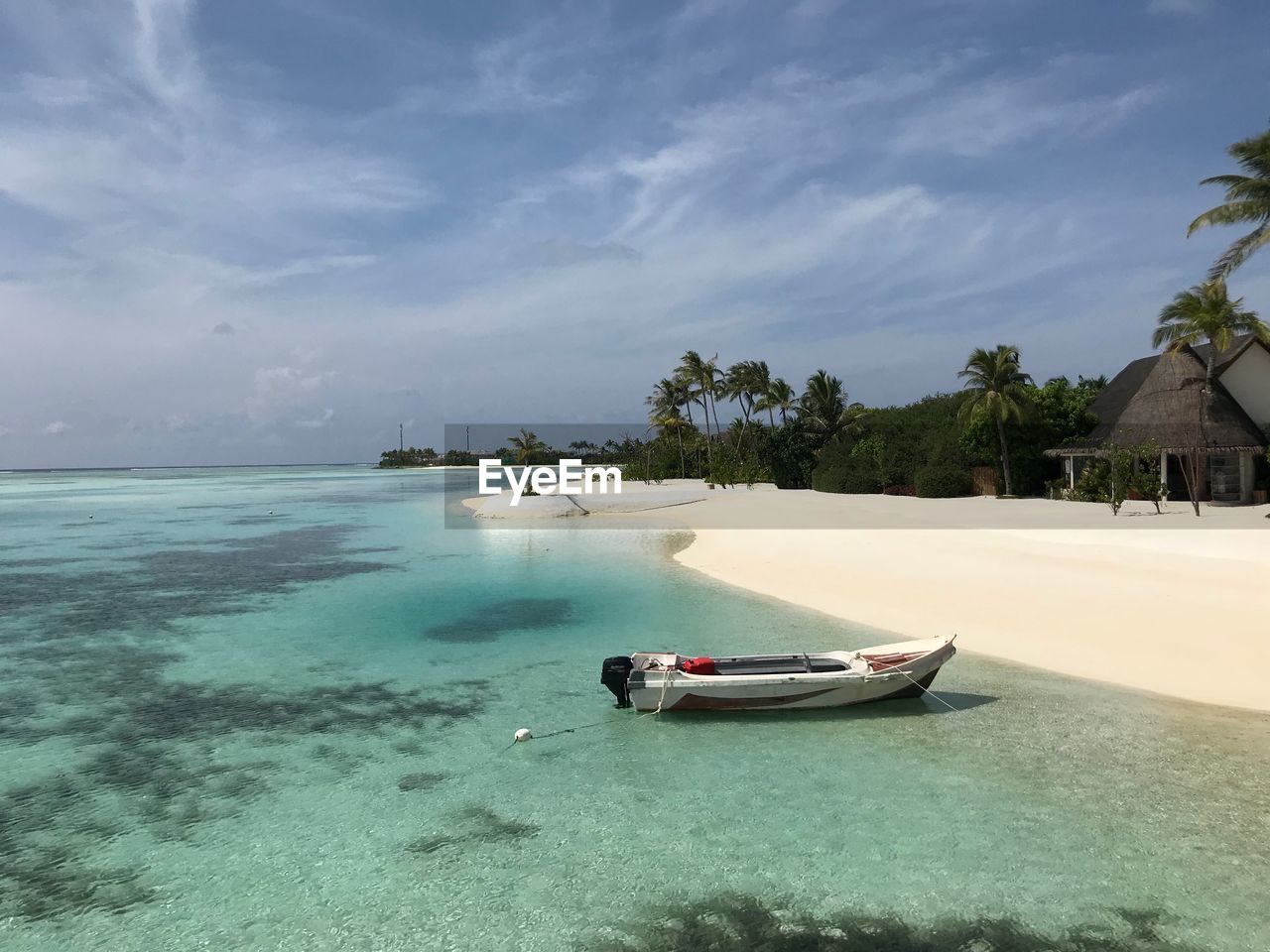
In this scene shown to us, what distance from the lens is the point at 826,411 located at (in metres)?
49.8

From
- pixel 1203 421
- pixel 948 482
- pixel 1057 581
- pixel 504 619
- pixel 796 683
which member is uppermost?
pixel 1203 421

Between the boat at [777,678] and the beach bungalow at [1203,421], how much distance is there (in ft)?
83.5

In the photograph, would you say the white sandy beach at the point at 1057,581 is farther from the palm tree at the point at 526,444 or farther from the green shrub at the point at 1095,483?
the palm tree at the point at 526,444

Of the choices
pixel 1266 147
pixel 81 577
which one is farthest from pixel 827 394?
pixel 81 577

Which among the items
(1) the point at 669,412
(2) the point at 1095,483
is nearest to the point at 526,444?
(1) the point at 669,412

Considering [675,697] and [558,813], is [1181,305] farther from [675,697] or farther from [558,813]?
[558,813]

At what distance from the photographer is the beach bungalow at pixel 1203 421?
30453 millimetres

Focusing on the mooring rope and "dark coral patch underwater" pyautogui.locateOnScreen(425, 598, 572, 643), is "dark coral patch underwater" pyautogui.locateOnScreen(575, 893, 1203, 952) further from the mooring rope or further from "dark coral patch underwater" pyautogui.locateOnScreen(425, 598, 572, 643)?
Result: "dark coral patch underwater" pyautogui.locateOnScreen(425, 598, 572, 643)

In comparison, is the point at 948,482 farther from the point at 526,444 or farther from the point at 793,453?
the point at 526,444

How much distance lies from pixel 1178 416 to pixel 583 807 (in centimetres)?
3444

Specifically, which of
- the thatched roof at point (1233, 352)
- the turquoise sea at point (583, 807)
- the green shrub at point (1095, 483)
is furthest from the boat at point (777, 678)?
the thatched roof at point (1233, 352)

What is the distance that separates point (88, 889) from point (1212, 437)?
37.7 metres

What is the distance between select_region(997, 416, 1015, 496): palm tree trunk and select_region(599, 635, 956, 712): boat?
29.5m

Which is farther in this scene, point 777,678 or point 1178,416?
point 1178,416
